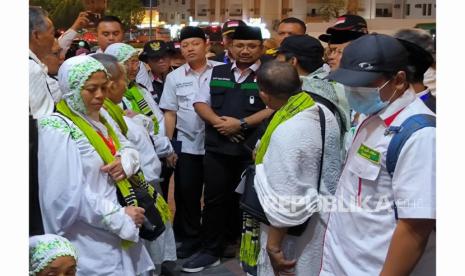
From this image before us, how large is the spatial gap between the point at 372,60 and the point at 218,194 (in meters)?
2.66

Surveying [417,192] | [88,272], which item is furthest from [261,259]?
[417,192]

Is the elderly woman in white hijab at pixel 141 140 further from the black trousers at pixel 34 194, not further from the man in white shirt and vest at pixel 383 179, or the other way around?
the man in white shirt and vest at pixel 383 179

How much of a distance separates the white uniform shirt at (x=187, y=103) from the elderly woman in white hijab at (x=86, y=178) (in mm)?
1854

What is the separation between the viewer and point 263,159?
2.84 m

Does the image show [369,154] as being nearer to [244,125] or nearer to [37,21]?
[37,21]

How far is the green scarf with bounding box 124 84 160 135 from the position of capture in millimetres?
4121

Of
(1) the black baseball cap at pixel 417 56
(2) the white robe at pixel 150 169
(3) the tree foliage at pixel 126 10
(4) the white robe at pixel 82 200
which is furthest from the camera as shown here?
(3) the tree foliage at pixel 126 10

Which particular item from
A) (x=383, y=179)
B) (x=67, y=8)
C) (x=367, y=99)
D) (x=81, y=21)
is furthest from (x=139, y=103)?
(x=67, y=8)

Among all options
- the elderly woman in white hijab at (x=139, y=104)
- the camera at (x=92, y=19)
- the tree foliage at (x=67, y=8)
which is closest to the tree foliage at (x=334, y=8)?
the tree foliage at (x=67, y=8)

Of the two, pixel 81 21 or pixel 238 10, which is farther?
pixel 238 10

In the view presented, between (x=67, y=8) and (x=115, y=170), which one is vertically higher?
(x=67, y=8)

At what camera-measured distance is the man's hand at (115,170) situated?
2701mm

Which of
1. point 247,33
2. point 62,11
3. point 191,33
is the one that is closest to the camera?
point 247,33

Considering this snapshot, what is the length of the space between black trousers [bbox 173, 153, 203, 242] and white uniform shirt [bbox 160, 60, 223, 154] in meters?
0.09
